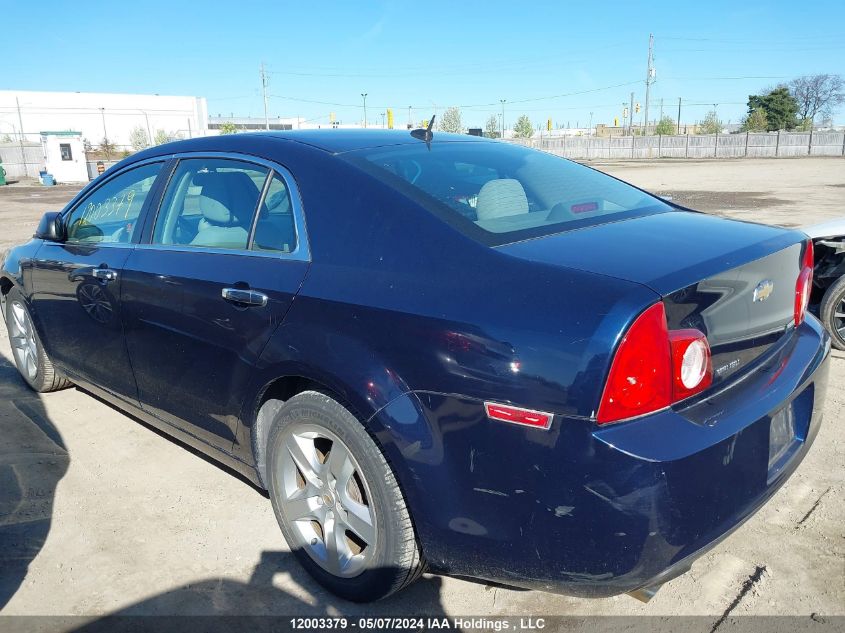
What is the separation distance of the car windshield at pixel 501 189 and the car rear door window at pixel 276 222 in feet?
1.04

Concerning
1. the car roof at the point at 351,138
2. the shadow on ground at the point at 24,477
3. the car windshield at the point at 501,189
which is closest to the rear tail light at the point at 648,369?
the car windshield at the point at 501,189

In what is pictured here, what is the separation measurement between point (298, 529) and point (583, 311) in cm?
149

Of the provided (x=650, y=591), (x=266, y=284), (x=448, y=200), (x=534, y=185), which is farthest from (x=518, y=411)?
(x=534, y=185)

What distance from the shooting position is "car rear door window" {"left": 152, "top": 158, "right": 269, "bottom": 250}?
2.82 meters

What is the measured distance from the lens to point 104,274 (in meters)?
3.39

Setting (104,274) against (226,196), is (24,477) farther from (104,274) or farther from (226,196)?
(226,196)

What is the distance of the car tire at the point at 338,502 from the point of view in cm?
222

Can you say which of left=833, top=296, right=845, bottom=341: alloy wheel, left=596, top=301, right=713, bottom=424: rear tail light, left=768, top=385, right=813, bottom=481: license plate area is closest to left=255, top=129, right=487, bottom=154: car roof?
left=596, top=301, right=713, bottom=424: rear tail light

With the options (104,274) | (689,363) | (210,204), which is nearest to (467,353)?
(689,363)

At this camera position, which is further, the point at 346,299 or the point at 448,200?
the point at 448,200

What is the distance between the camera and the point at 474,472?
1.97 metres

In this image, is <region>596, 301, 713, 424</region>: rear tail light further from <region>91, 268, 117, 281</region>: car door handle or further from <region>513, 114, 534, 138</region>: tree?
<region>513, 114, 534, 138</region>: tree

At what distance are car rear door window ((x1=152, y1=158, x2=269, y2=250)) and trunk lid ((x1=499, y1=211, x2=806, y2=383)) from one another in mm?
1236

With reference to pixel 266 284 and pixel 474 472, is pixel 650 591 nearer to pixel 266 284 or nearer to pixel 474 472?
pixel 474 472
